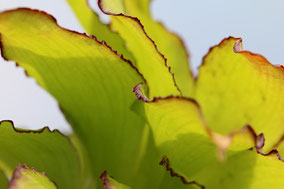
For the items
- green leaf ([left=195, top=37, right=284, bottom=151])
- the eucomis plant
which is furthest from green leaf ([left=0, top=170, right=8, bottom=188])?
green leaf ([left=195, top=37, right=284, bottom=151])

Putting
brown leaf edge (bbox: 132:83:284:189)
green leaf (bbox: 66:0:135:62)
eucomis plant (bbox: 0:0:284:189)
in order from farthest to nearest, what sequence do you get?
green leaf (bbox: 66:0:135:62)
eucomis plant (bbox: 0:0:284:189)
brown leaf edge (bbox: 132:83:284:189)

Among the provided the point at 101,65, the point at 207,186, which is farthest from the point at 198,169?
the point at 101,65

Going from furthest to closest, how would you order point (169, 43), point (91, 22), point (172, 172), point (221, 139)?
point (169, 43) < point (91, 22) < point (172, 172) < point (221, 139)

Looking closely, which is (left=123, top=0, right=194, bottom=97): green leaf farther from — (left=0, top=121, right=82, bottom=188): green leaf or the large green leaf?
(left=0, top=121, right=82, bottom=188): green leaf

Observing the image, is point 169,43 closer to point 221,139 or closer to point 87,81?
point 87,81

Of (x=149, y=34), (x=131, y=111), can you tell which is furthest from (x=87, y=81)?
(x=149, y=34)

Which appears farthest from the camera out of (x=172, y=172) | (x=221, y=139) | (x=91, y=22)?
(x=91, y=22)

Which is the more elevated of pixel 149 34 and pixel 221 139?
pixel 149 34
